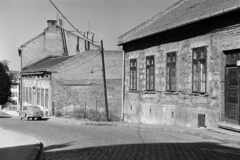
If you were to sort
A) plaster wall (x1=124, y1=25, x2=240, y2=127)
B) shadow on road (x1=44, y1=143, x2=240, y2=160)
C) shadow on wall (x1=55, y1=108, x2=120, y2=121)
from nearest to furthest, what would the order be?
shadow on road (x1=44, y1=143, x2=240, y2=160) → plaster wall (x1=124, y1=25, x2=240, y2=127) → shadow on wall (x1=55, y1=108, x2=120, y2=121)

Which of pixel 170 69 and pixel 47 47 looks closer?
pixel 170 69

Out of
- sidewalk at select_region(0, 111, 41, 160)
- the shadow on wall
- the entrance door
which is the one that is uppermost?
the entrance door

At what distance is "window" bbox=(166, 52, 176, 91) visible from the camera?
17703 mm

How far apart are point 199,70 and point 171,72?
252 centimetres

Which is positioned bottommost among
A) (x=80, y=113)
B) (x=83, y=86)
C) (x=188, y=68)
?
(x=80, y=113)

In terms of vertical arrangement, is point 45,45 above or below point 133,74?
above

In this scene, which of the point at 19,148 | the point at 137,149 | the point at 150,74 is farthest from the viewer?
the point at 150,74

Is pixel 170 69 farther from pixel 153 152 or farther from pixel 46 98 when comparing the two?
pixel 46 98

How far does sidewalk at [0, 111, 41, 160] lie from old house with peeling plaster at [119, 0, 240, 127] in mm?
7132

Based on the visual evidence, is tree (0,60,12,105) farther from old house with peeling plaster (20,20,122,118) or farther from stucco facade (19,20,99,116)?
old house with peeling plaster (20,20,122,118)

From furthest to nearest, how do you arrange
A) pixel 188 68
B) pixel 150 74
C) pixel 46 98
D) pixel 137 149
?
pixel 46 98 < pixel 150 74 < pixel 188 68 < pixel 137 149

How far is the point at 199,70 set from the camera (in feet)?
51.2

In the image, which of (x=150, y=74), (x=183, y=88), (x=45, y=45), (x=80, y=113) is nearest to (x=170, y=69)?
(x=183, y=88)

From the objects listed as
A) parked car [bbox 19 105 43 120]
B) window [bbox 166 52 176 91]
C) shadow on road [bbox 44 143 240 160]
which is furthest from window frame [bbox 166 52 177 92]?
parked car [bbox 19 105 43 120]
